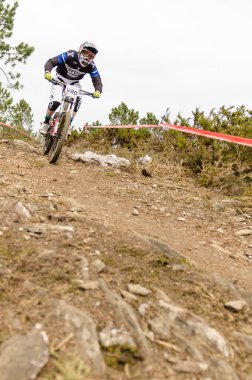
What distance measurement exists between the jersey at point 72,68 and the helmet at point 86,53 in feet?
0.39

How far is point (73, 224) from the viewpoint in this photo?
379 cm

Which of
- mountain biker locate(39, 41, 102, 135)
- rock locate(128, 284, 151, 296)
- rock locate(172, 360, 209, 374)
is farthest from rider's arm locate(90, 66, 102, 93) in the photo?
rock locate(172, 360, 209, 374)

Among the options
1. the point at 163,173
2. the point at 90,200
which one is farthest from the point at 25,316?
the point at 163,173

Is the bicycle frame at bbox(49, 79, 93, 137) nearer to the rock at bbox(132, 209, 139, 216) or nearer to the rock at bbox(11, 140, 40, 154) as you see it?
the rock at bbox(11, 140, 40, 154)

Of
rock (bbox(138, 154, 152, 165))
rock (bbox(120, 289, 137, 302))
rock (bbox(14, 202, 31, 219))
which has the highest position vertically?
rock (bbox(138, 154, 152, 165))

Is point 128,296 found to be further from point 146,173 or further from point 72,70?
point 72,70

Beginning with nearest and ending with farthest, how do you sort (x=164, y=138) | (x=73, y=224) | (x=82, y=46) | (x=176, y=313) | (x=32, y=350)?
(x=32, y=350) → (x=176, y=313) → (x=73, y=224) → (x=82, y=46) → (x=164, y=138)

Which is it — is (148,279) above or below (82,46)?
below

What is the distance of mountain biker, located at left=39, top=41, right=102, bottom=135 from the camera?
744 centimetres

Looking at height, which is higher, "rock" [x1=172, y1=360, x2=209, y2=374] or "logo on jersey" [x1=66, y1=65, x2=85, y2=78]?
"logo on jersey" [x1=66, y1=65, x2=85, y2=78]

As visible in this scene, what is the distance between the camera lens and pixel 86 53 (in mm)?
7426

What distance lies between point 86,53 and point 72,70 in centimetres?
50

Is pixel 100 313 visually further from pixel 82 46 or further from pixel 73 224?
pixel 82 46

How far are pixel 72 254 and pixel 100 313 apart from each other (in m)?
0.75
